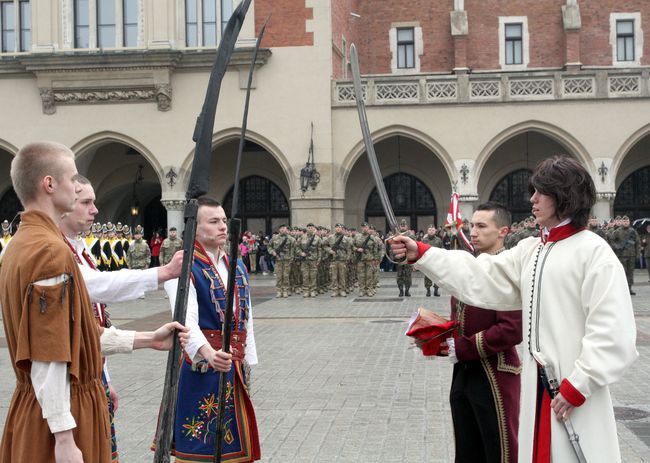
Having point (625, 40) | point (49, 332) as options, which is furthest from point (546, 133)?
point (49, 332)

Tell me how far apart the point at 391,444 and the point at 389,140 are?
22660 mm

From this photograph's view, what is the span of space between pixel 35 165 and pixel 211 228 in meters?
1.73

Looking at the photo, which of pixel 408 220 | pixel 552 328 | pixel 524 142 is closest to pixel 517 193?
pixel 524 142

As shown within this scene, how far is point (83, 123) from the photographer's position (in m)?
25.9

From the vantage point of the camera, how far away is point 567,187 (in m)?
3.47

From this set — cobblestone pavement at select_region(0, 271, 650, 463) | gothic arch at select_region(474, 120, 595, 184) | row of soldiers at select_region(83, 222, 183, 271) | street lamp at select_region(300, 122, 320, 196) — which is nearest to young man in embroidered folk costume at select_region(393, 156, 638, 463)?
cobblestone pavement at select_region(0, 271, 650, 463)

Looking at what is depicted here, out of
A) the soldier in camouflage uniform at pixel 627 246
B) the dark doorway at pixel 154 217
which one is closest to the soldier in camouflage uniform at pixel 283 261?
the soldier in camouflage uniform at pixel 627 246

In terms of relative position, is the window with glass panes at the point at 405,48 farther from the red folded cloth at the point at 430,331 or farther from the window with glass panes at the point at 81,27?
the red folded cloth at the point at 430,331

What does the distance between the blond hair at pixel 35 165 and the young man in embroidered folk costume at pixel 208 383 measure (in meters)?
1.45

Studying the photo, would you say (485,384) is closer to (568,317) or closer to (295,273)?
(568,317)

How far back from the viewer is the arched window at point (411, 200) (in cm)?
2916

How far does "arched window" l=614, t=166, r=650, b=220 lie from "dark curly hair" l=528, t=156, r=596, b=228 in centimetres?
2642

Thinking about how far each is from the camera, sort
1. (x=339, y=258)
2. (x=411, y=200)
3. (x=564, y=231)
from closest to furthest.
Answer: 1. (x=564, y=231)
2. (x=339, y=258)
3. (x=411, y=200)

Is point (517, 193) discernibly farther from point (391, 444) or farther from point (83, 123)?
point (391, 444)
